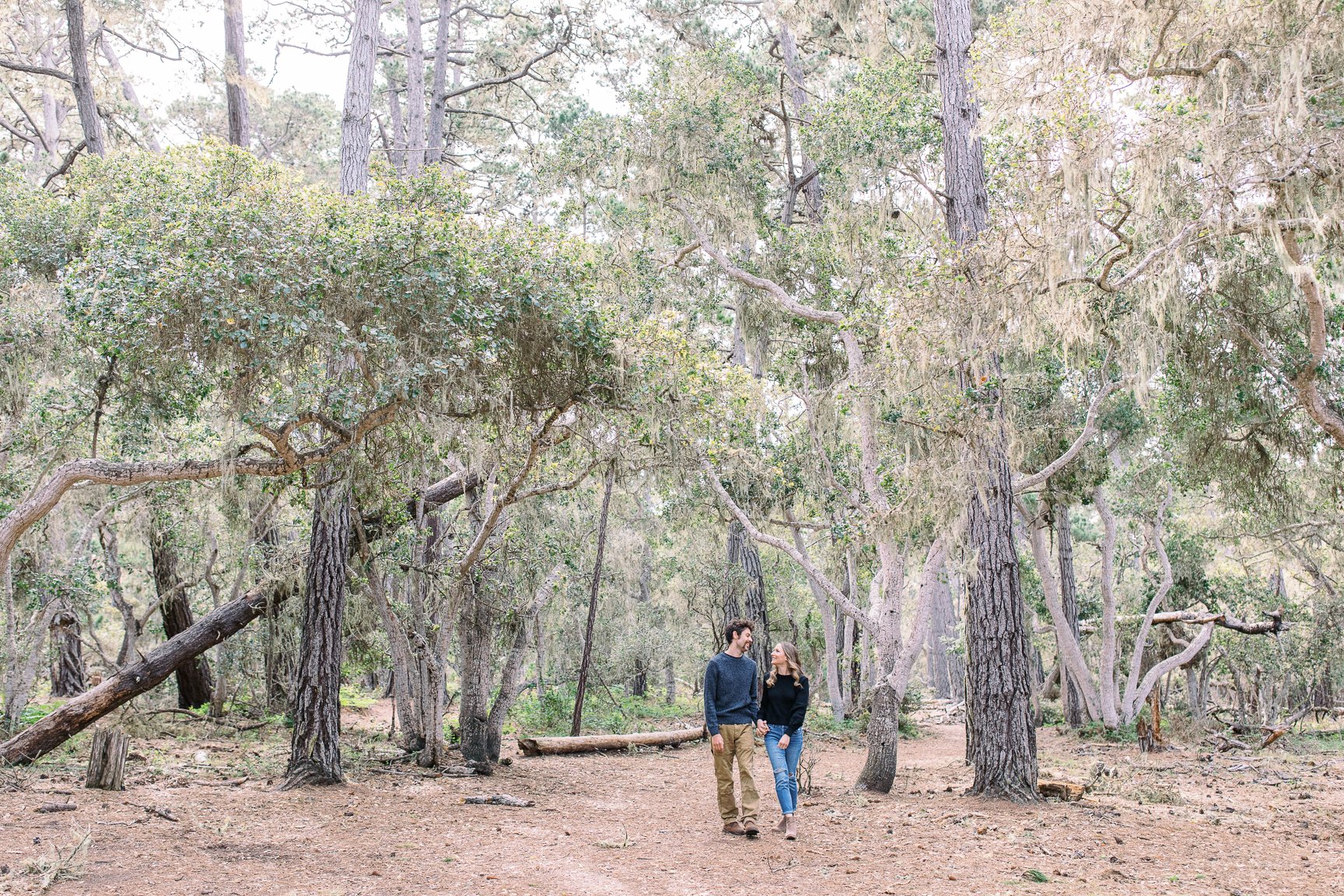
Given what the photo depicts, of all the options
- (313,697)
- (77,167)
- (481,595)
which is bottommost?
(313,697)

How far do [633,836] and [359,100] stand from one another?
7.79 m

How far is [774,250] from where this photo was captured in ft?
36.3

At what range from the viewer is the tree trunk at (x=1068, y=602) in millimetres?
15570

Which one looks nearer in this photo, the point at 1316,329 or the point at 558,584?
the point at 1316,329

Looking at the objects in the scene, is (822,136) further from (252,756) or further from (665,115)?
(252,756)

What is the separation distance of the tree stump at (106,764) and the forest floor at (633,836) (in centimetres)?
17

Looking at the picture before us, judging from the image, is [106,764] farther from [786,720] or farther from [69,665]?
[69,665]

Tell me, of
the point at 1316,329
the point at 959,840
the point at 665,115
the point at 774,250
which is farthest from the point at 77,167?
the point at 1316,329

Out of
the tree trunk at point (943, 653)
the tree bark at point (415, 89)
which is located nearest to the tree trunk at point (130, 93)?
the tree bark at point (415, 89)

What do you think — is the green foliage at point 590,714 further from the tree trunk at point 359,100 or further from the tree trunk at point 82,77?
the tree trunk at point 82,77

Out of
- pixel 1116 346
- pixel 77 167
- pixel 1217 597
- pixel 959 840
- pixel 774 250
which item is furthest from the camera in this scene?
pixel 1217 597

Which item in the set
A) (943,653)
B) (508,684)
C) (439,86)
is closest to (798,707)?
(508,684)

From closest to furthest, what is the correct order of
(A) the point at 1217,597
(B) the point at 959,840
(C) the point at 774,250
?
(B) the point at 959,840 → (C) the point at 774,250 → (A) the point at 1217,597

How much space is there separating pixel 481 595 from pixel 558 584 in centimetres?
91
